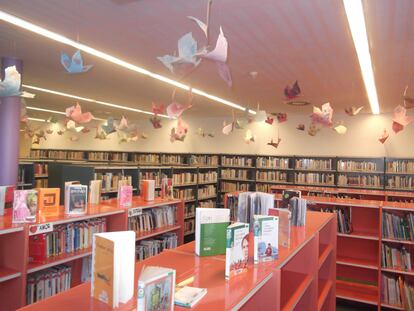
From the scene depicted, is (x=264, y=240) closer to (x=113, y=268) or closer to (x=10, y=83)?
(x=113, y=268)

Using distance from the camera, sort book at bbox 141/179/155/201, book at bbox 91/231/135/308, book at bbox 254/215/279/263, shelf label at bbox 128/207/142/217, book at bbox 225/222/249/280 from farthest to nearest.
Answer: book at bbox 141/179/155/201
shelf label at bbox 128/207/142/217
book at bbox 254/215/279/263
book at bbox 225/222/249/280
book at bbox 91/231/135/308

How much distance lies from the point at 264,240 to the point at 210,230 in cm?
34

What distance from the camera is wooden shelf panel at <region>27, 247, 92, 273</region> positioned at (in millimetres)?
2911

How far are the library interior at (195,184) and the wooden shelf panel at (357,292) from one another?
2 cm

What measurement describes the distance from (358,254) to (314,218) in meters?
1.82

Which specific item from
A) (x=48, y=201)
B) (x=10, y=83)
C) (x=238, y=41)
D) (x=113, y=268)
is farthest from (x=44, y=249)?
(x=238, y=41)

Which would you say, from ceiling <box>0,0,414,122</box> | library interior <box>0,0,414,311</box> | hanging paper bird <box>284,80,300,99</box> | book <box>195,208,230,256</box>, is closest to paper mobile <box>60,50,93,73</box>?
library interior <box>0,0,414,311</box>

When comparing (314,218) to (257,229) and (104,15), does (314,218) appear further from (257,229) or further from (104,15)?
(104,15)

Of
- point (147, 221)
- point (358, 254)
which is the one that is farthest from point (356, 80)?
point (147, 221)

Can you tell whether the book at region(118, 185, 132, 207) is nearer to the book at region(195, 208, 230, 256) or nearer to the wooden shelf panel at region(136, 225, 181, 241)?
the wooden shelf panel at region(136, 225, 181, 241)

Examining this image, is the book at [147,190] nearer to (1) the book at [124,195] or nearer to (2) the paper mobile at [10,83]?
(1) the book at [124,195]

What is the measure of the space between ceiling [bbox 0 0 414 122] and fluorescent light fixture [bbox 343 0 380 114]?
0.07 m

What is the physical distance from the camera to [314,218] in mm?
3354

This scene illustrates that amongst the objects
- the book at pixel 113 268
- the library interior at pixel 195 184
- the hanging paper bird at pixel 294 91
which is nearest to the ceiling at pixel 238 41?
the library interior at pixel 195 184
